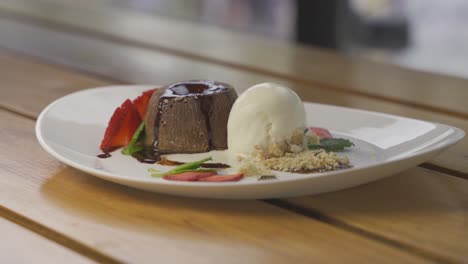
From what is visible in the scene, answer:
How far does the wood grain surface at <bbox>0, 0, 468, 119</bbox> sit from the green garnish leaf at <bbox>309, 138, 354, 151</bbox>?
44 cm

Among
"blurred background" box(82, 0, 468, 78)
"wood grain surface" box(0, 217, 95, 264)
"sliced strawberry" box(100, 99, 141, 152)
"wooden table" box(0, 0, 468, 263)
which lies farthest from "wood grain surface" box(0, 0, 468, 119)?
"wood grain surface" box(0, 217, 95, 264)

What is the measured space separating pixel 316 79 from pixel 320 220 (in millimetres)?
912

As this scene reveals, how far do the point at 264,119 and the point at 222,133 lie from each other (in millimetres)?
97

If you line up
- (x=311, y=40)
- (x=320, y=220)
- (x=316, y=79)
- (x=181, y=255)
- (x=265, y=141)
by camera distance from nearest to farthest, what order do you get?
(x=181, y=255) < (x=320, y=220) < (x=265, y=141) < (x=316, y=79) < (x=311, y=40)

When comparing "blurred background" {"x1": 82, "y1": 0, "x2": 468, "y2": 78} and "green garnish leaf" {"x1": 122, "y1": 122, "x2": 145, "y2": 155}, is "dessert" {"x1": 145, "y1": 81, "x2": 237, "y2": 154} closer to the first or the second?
"green garnish leaf" {"x1": 122, "y1": 122, "x2": 145, "y2": 155}

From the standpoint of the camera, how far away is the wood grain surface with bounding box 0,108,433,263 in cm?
88

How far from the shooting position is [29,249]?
90cm

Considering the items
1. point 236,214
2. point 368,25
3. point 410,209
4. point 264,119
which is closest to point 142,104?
point 264,119

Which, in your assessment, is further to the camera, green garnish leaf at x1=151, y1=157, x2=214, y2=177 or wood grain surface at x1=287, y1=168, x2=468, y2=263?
green garnish leaf at x1=151, y1=157, x2=214, y2=177

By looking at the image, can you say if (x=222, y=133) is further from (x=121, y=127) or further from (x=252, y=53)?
(x=252, y=53)

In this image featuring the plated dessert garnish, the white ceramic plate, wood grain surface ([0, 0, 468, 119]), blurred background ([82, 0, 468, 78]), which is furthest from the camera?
blurred background ([82, 0, 468, 78])

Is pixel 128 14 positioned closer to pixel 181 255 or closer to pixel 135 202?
pixel 135 202

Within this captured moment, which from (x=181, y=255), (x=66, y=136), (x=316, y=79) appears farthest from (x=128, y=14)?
(x=181, y=255)

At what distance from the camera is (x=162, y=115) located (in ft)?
4.00
